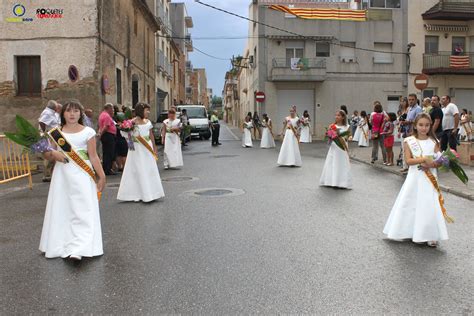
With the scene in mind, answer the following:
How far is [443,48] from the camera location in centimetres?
3206

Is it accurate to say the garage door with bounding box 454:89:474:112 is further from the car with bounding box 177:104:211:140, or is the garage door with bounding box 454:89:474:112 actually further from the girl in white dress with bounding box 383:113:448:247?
the girl in white dress with bounding box 383:113:448:247

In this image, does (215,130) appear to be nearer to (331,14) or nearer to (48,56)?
(48,56)

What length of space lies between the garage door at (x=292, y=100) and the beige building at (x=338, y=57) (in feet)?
0.28

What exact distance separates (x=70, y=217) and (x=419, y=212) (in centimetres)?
382

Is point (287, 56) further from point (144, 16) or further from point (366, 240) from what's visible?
point (366, 240)

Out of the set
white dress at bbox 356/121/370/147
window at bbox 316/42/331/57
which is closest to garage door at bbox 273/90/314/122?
window at bbox 316/42/331/57

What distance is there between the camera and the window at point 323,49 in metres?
32.2

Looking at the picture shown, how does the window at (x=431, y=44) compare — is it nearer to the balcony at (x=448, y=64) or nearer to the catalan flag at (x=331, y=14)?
the balcony at (x=448, y=64)

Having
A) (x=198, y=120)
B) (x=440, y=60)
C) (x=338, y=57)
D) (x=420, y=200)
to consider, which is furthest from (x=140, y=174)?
(x=440, y=60)

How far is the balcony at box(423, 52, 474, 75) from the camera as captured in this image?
102ft

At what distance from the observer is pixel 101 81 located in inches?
658

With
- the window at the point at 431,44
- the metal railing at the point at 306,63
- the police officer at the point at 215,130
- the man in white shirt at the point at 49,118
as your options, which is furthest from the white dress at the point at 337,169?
the window at the point at 431,44

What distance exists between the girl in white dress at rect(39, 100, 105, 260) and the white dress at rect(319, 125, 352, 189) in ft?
19.3

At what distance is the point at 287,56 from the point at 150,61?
30.0 feet
